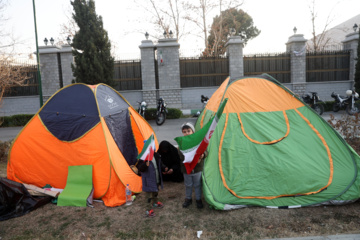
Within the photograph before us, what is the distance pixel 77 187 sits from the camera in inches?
183

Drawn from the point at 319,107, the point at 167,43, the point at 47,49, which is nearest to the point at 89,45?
the point at 47,49

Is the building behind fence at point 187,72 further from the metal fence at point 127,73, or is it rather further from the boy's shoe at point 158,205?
the boy's shoe at point 158,205

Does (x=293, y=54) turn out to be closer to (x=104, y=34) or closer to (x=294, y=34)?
(x=294, y=34)

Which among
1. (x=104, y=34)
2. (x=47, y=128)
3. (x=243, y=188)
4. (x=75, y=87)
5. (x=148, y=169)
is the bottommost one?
(x=243, y=188)

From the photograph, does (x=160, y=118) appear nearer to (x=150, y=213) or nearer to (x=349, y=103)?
(x=150, y=213)

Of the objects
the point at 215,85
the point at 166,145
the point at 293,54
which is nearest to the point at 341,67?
the point at 293,54

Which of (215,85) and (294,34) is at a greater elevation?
(294,34)

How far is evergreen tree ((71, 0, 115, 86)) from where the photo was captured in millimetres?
14648

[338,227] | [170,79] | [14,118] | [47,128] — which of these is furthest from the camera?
[170,79]

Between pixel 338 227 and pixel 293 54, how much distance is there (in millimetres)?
16127

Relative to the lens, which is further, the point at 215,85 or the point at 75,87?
the point at 215,85

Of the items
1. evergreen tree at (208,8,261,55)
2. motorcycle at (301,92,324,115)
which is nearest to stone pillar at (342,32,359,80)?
motorcycle at (301,92,324,115)

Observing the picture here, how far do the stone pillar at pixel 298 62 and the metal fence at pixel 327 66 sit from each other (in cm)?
60

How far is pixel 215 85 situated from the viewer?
17594 millimetres
